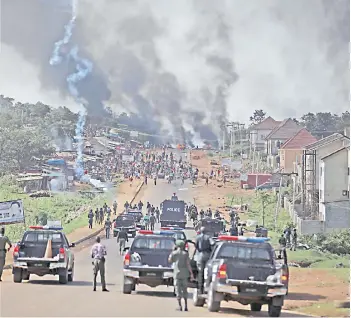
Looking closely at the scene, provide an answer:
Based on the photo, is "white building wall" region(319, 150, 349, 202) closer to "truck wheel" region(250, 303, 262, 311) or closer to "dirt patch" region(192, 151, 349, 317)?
"dirt patch" region(192, 151, 349, 317)

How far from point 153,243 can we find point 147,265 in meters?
0.72

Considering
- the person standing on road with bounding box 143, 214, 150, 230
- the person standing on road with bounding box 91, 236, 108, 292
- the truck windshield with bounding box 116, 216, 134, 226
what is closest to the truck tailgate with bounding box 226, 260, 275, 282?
the person standing on road with bounding box 91, 236, 108, 292

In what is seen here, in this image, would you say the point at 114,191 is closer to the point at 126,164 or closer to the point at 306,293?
the point at 126,164

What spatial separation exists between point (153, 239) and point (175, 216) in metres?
13.0

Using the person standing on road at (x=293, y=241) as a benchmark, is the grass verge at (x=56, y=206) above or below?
above

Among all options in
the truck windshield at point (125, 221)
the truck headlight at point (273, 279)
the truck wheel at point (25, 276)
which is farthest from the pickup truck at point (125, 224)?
the truck headlight at point (273, 279)

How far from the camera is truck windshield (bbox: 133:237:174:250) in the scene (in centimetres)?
1820

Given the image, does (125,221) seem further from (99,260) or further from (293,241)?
(99,260)

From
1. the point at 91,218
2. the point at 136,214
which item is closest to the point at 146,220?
the point at 136,214

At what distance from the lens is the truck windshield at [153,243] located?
1820cm

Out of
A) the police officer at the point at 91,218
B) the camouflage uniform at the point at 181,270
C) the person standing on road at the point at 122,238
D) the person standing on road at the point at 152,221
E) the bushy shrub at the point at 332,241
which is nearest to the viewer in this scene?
the camouflage uniform at the point at 181,270

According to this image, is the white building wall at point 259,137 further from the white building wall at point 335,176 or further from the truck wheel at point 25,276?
the truck wheel at point 25,276

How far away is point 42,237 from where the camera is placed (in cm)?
1998

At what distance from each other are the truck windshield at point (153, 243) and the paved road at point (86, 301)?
952 mm
